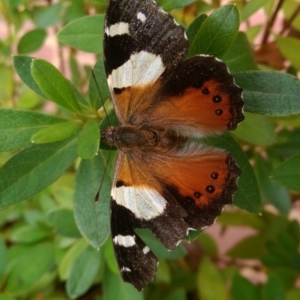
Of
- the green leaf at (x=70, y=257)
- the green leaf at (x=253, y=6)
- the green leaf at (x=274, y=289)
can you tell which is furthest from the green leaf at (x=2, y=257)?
the green leaf at (x=253, y=6)

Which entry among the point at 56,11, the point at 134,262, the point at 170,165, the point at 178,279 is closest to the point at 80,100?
the point at 170,165

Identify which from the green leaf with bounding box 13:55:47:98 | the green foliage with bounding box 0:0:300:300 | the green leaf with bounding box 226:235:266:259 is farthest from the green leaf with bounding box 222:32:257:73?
the green leaf with bounding box 226:235:266:259

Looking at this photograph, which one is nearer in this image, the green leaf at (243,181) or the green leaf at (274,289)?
the green leaf at (243,181)

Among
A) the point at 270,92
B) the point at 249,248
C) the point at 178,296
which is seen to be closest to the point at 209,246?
the point at 249,248

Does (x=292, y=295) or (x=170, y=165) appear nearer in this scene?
(x=170, y=165)

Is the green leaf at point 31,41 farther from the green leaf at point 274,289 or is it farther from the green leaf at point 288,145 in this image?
the green leaf at point 274,289

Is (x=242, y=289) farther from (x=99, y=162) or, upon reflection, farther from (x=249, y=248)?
(x=99, y=162)

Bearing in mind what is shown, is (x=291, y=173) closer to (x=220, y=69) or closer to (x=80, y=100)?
(x=220, y=69)
